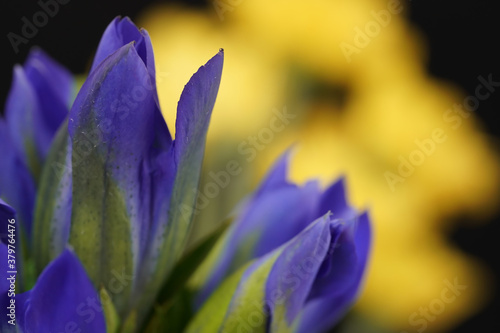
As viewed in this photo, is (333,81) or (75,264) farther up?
(333,81)

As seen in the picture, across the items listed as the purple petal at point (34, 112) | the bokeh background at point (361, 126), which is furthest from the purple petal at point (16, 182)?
the bokeh background at point (361, 126)

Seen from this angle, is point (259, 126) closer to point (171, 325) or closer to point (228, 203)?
point (228, 203)

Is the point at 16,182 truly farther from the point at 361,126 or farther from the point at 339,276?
the point at 361,126

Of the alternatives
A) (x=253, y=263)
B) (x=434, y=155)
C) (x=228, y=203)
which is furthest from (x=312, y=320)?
(x=434, y=155)

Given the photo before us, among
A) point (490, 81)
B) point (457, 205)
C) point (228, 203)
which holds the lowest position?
point (228, 203)

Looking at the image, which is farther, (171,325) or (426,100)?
(426,100)

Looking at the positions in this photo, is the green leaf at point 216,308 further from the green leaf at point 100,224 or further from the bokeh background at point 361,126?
the bokeh background at point 361,126

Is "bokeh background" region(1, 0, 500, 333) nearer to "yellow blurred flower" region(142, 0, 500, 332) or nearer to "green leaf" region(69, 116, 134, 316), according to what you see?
"yellow blurred flower" region(142, 0, 500, 332)

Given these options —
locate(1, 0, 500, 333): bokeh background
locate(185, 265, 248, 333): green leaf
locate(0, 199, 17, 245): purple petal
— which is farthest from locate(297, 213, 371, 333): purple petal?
locate(1, 0, 500, 333): bokeh background
